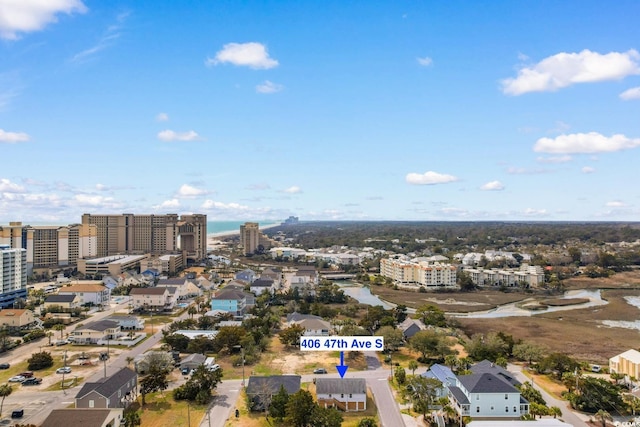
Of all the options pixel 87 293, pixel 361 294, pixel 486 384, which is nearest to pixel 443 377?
pixel 486 384

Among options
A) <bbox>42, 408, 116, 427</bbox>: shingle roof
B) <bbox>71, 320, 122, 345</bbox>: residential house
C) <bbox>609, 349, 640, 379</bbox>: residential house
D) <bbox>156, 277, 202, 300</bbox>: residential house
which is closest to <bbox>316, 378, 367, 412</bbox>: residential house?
<bbox>42, 408, 116, 427</bbox>: shingle roof

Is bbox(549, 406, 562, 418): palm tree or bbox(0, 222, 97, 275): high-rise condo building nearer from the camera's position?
bbox(549, 406, 562, 418): palm tree

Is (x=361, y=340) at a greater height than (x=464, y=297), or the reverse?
(x=361, y=340)

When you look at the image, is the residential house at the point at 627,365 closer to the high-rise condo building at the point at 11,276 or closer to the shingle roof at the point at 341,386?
the shingle roof at the point at 341,386

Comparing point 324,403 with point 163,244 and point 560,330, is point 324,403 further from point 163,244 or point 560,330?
point 163,244

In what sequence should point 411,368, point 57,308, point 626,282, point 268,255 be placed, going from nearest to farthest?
point 411,368
point 57,308
point 626,282
point 268,255

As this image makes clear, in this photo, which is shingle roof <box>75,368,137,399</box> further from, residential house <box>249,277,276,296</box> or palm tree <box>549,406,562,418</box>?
residential house <box>249,277,276,296</box>

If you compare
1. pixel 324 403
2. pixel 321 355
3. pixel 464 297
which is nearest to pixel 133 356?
pixel 321 355
